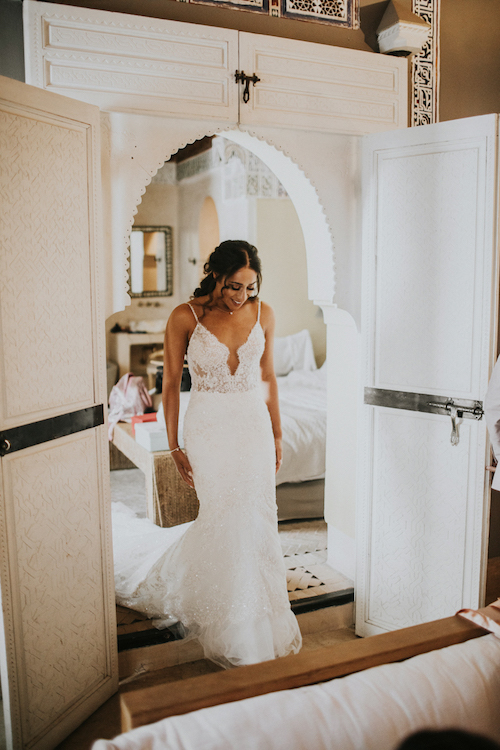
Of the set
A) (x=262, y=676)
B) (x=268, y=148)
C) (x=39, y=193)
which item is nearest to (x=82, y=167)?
(x=39, y=193)

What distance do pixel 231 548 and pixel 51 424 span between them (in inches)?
41.2

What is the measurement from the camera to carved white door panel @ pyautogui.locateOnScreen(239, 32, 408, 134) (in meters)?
2.92

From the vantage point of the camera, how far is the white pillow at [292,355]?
712cm

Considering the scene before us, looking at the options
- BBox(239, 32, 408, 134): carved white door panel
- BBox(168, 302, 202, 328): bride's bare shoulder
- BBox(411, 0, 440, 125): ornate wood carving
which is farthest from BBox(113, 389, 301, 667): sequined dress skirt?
BBox(411, 0, 440, 125): ornate wood carving

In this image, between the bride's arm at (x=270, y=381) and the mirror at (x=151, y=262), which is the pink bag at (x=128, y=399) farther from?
the mirror at (x=151, y=262)

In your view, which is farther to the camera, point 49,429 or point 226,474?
point 226,474

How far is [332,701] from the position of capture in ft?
4.25

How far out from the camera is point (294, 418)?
15.8 feet

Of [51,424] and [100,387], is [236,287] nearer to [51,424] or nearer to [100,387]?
[100,387]

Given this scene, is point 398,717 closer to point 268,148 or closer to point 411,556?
point 411,556

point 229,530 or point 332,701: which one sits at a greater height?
point 332,701

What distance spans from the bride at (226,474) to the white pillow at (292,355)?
3993mm

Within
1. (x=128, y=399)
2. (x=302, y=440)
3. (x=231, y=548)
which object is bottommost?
(x=231, y=548)

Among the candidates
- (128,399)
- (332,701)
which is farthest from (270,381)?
(128,399)
